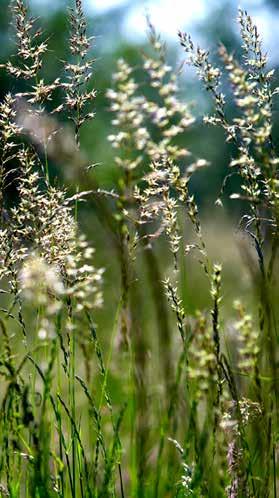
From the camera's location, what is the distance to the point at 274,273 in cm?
213

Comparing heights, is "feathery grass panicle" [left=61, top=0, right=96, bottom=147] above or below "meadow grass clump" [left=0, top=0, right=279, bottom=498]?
above

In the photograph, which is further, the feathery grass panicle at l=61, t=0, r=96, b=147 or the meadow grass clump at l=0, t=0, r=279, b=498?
the feathery grass panicle at l=61, t=0, r=96, b=147

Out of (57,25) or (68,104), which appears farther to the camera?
(57,25)

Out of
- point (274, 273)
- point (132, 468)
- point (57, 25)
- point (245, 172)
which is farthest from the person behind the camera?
point (57, 25)

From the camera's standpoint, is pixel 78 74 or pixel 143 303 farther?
pixel 78 74

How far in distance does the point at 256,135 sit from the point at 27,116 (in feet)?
3.47

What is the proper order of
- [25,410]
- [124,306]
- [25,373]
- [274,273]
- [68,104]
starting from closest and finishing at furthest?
[25,410], [124,306], [274,273], [68,104], [25,373]

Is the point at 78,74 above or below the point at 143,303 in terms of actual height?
above

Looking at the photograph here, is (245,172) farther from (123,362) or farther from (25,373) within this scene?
(25,373)

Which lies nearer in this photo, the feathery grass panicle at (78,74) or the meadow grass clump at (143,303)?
the meadow grass clump at (143,303)

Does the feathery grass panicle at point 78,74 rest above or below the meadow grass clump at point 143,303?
above

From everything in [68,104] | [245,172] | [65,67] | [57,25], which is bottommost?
[245,172]

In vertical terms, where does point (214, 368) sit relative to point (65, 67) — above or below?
below

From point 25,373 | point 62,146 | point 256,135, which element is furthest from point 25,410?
point 25,373
